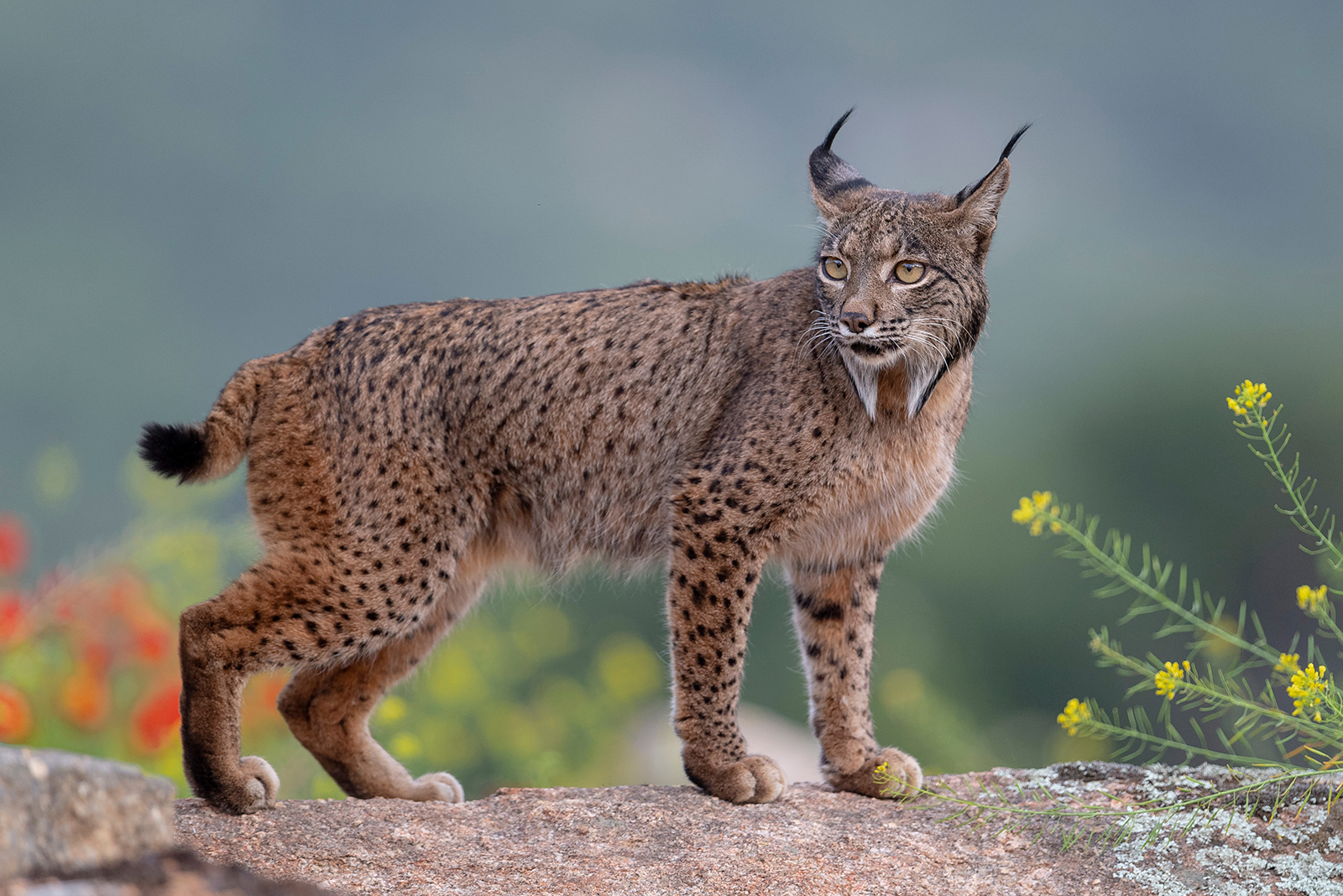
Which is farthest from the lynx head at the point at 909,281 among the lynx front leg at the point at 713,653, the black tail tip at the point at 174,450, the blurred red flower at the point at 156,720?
the blurred red flower at the point at 156,720

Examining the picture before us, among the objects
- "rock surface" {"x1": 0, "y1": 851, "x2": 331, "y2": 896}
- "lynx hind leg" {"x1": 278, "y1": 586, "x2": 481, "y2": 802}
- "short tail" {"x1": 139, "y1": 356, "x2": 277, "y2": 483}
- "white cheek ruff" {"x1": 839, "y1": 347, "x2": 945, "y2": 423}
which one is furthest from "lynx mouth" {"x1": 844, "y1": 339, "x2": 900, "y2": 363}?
"rock surface" {"x1": 0, "y1": 851, "x2": 331, "y2": 896}

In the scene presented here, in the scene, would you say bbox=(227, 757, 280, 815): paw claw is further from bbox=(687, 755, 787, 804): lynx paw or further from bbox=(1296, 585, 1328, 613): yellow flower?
bbox=(1296, 585, 1328, 613): yellow flower

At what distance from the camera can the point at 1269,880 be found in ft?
11.3

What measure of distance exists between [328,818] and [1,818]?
2.02 metres

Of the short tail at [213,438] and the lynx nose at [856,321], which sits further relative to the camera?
the short tail at [213,438]

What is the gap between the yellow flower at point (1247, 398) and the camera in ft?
11.2

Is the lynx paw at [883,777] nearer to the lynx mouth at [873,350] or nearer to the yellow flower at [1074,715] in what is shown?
the yellow flower at [1074,715]

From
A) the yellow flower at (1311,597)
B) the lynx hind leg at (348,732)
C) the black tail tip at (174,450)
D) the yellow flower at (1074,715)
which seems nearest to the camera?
the yellow flower at (1311,597)

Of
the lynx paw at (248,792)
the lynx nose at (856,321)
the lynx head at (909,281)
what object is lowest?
the lynx paw at (248,792)

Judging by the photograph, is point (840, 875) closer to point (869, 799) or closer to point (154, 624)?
point (869, 799)

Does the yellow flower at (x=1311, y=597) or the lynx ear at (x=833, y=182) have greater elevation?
the lynx ear at (x=833, y=182)

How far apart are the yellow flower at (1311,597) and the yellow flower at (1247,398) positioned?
20.5 inches

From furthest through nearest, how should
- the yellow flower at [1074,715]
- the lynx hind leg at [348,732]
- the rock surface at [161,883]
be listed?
the lynx hind leg at [348,732] → the yellow flower at [1074,715] → the rock surface at [161,883]

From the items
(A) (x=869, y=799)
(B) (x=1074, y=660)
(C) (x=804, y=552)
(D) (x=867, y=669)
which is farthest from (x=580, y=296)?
(B) (x=1074, y=660)
